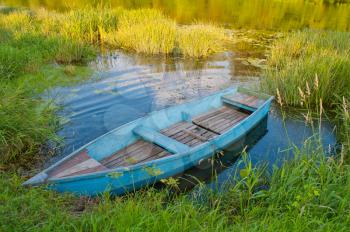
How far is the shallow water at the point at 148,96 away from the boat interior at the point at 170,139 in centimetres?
65

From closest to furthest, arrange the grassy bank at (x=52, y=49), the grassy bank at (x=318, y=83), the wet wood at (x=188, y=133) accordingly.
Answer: the grassy bank at (x=52, y=49) < the wet wood at (x=188, y=133) < the grassy bank at (x=318, y=83)

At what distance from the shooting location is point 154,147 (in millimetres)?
4789

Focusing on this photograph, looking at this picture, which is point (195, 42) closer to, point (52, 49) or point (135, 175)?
point (52, 49)

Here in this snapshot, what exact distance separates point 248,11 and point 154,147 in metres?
17.9

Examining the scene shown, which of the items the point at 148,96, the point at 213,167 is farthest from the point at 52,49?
the point at 213,167

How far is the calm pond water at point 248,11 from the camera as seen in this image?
56.0 feet

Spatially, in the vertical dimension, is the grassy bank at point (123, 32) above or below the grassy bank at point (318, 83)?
above

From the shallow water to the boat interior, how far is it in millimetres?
646

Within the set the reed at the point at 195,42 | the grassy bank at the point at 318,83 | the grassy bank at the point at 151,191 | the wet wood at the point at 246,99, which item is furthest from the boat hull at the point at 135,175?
the reed at the point at 195,42

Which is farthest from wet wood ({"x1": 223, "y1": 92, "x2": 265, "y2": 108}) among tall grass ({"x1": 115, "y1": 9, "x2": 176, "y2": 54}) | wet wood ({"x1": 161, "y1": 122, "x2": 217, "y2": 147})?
tall grass ({"x1": 115, "y1": 9, "x2": 176, "y2": 54})

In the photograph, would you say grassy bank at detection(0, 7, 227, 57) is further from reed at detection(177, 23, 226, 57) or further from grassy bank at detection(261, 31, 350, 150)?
grassy bank at detection(261, 31, 350, 150)

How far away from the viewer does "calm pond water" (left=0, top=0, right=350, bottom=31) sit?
17.1m

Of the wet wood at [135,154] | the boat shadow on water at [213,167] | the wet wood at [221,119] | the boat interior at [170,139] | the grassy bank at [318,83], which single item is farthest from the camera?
the grassy bank at [318,83]

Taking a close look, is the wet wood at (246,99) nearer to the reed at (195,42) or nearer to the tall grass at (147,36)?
the reed at (195,42)
